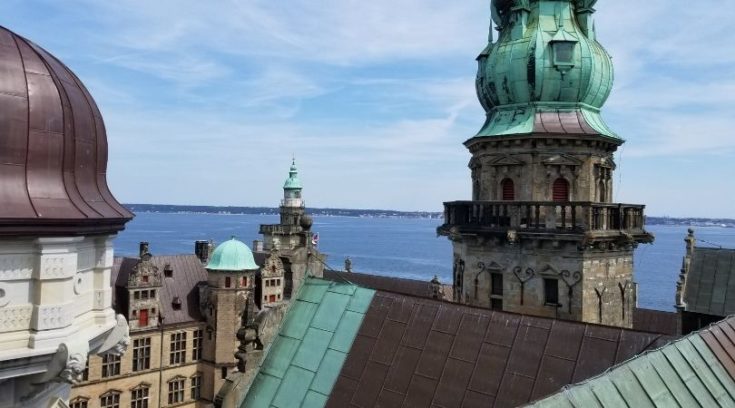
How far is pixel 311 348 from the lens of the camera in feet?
41.2

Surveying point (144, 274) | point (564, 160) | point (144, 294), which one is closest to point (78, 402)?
point (144, 294)

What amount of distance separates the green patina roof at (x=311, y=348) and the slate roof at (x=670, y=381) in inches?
207

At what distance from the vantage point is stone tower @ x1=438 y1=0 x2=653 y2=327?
15789 mm

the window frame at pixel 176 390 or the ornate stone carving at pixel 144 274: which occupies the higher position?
the ornate stone carving at pixel 144 274

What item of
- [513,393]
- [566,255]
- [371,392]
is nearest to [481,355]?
[513,393]

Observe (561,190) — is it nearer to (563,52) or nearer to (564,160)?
(564,160)

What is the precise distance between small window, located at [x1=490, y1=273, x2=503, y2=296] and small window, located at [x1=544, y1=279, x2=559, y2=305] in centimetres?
125

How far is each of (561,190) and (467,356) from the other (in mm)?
7801

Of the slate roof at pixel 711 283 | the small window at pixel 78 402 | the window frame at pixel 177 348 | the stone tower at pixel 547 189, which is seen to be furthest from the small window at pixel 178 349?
the slate roof at pixel 711 283

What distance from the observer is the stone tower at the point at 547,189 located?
15789 mm

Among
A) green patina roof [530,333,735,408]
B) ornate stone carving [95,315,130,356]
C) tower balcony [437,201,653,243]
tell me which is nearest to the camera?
green patina roof [530,333,735,408]


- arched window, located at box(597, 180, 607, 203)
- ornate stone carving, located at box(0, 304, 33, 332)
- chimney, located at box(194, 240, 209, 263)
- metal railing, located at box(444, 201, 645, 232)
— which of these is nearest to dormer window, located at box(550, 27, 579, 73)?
arched window, located at box(597, 180, 607, 203)

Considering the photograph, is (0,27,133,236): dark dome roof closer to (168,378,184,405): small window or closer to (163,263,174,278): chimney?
(168,378,184,405): small window

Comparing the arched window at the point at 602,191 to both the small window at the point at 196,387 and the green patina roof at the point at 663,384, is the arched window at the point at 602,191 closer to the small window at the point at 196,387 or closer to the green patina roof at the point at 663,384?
A: the green patina roof at the point at 663,384
